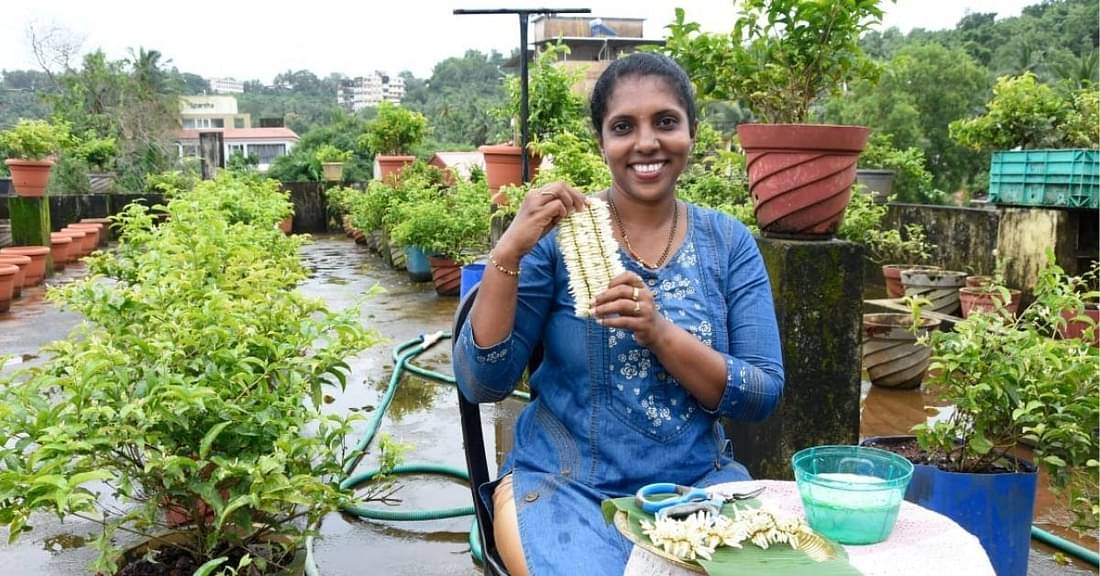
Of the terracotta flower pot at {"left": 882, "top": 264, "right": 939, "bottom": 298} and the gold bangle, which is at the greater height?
the gold bangle

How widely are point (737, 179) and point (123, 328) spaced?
4.48 metres

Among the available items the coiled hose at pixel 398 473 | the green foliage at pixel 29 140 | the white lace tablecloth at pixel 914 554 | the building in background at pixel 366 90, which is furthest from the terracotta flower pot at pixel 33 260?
the building in background at pixel 366 90

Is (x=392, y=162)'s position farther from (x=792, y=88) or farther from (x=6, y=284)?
(x=792, y=88)

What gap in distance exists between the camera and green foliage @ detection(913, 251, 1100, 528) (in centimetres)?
249

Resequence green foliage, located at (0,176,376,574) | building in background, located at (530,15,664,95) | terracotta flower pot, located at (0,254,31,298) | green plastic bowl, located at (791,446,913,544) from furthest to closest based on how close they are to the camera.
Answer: building in background, located at (530,15,664,95) → terracotta flower pot, located at (0,254,31,298) → green foliage, located at (0,176,376,574) → green plastic bowl, located at (791,446,913,544)

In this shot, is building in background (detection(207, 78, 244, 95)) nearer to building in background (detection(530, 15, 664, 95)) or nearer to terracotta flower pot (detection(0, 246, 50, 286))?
building in background (detection(530, 15, 664, 95))

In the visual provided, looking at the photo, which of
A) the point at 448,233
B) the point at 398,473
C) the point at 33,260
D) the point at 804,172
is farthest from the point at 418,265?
the point at 804,172

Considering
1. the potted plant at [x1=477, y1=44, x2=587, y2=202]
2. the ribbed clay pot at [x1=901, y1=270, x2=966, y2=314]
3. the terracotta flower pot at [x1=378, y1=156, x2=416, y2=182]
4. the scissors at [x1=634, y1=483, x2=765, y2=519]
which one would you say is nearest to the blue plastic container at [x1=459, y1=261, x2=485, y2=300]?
the potted plant at [x1=477, y1=44, x2=587, y2=202]

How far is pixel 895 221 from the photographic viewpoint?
401 inches

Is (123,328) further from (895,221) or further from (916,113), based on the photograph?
(916,113)

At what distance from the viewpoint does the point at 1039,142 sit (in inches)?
300

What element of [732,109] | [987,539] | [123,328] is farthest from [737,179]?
[732,109]

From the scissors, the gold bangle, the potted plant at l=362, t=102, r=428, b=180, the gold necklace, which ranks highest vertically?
the potted plant at l=362, t=102, r=428, b=180

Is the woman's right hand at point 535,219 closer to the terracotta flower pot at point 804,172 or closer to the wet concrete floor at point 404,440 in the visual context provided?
the wet concrete floor at point 404,440
